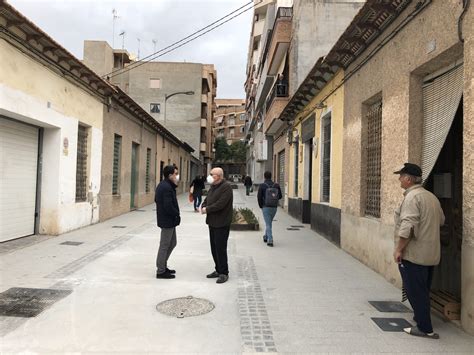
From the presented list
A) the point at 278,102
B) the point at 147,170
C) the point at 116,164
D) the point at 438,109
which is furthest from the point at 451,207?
the point at 147,170

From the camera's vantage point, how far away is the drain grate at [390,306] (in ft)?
16.0

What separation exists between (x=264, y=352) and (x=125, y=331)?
1.43 meters

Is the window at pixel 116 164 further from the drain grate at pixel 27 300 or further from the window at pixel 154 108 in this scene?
the window at pixel 154 108

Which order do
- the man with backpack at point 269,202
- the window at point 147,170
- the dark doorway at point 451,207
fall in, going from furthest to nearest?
the window at point 147,170 → the man with backpack at point 269,202 → the dark doorway at point 451,207

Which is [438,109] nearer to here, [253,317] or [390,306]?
[390,306]

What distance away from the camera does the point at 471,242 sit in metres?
4.09

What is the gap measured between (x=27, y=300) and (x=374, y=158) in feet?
19.9

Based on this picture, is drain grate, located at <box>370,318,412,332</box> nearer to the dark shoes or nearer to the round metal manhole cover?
the round metal manhole cover

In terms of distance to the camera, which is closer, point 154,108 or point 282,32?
point 282,32

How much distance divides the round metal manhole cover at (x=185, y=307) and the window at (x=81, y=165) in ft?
23.7

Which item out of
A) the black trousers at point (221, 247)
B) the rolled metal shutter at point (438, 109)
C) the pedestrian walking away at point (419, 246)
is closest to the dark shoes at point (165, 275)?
the black trousers at point (221, 247)

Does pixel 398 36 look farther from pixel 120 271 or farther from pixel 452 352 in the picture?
pixel 120 271

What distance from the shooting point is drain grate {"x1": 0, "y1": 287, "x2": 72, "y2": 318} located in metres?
4.48

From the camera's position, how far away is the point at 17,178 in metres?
8.69
